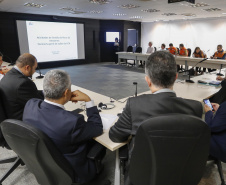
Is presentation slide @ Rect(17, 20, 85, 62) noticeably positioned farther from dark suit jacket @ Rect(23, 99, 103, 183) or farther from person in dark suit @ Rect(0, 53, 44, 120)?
dark suit jacket @ Rect(23, 99, 103, 183)

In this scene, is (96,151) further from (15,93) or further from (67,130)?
(15,93)

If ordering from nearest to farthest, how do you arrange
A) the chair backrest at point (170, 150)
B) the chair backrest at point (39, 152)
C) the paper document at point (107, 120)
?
the chair backrest at point (170, 150), the chair backrest at point (39, 152), the paper document at point (107, 120)

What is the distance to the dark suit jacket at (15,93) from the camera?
1.81m

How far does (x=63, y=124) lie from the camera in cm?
114

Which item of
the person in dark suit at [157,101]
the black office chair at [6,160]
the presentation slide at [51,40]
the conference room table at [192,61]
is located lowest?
the black office chair at [6,160]

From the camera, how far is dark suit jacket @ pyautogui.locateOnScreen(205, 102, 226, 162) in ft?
4.79

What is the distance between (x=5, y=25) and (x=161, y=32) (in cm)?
932

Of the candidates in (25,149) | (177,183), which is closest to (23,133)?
(25,149)

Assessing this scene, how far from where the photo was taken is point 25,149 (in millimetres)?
1103

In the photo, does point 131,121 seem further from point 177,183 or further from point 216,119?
point 216,119

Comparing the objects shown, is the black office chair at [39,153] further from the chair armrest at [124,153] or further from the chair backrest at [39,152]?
the chair armrest at [124,153]

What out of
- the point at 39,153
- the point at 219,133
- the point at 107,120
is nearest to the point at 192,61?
the point at 219,133

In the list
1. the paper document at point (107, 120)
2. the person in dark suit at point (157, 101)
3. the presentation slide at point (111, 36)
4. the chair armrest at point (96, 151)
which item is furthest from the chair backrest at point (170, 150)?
the presentation slide at point (111, 36)

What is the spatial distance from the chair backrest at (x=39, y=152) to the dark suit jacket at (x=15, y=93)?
752 millimetres
